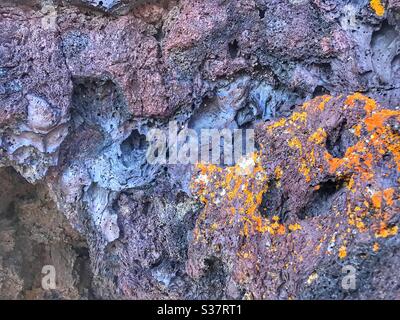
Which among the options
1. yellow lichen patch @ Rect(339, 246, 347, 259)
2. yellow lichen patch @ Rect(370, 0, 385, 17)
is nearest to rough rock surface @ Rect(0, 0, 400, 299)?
yellow lichen patch @ Rect(370, 0, 385, 17)

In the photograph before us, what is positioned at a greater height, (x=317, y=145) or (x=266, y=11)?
(x=266, y=11)

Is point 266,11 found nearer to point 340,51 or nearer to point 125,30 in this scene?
point 340,51

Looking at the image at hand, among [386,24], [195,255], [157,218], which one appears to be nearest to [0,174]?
[157,218]

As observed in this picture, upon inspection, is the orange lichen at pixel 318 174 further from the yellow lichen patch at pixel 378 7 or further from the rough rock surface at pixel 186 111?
the yellow lichen patch at pixel 378 7

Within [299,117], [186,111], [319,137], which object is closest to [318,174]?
[319,137]

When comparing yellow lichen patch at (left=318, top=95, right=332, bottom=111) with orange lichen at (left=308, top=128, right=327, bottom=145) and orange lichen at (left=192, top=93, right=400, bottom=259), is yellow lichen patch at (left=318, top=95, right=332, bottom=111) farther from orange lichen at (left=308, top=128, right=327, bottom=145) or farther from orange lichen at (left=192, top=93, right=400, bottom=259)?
orange lichen at (left=308, top=128, right=327, bottom=145)

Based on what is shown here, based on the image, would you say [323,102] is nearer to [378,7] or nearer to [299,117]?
[299,117]

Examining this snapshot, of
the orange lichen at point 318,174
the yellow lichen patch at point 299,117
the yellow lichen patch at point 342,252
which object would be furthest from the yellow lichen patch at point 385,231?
the yellow lichen patch at point 299,117
